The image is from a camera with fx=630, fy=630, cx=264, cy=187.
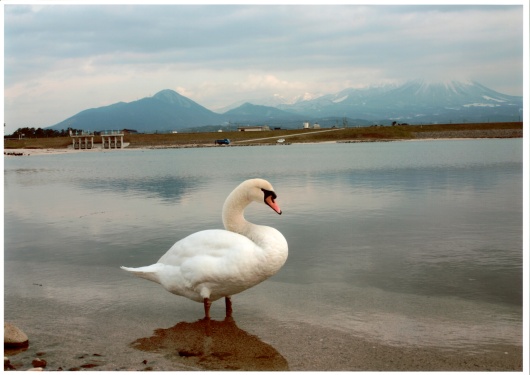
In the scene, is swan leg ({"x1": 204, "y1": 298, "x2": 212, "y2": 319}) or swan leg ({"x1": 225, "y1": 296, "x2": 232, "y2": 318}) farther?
swan leg ({"x1": 225, "y1": 296, "x2": 232, "y2": 318})

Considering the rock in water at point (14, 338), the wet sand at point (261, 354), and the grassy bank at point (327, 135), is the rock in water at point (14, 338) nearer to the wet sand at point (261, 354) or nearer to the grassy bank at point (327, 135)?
the wet sand at point (261, 354)

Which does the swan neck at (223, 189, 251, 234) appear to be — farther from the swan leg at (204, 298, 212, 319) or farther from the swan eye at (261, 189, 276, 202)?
the swan leg at (204, 298, 212, 319)

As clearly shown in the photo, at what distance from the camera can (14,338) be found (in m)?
7.86

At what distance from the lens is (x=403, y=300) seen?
9.82m

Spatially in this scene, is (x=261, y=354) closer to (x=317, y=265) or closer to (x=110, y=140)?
(x=317, y=265)

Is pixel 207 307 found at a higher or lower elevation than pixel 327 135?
lower

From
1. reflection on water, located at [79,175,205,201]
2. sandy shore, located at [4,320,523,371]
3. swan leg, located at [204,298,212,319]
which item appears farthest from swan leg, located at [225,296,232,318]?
reflection on water, located at [79,175,205,201]

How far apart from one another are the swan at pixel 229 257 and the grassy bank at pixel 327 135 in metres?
97.4

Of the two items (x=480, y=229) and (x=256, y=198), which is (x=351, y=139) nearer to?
(x=480, y=229)

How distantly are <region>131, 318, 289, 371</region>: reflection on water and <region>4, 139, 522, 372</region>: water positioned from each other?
212 mm

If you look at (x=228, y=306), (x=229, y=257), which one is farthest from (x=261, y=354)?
(x=228, y=306)

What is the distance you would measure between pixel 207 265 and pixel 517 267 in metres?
6.42

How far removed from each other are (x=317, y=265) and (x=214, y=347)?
4498 millimetres

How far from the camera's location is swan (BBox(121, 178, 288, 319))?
26.7 feet
